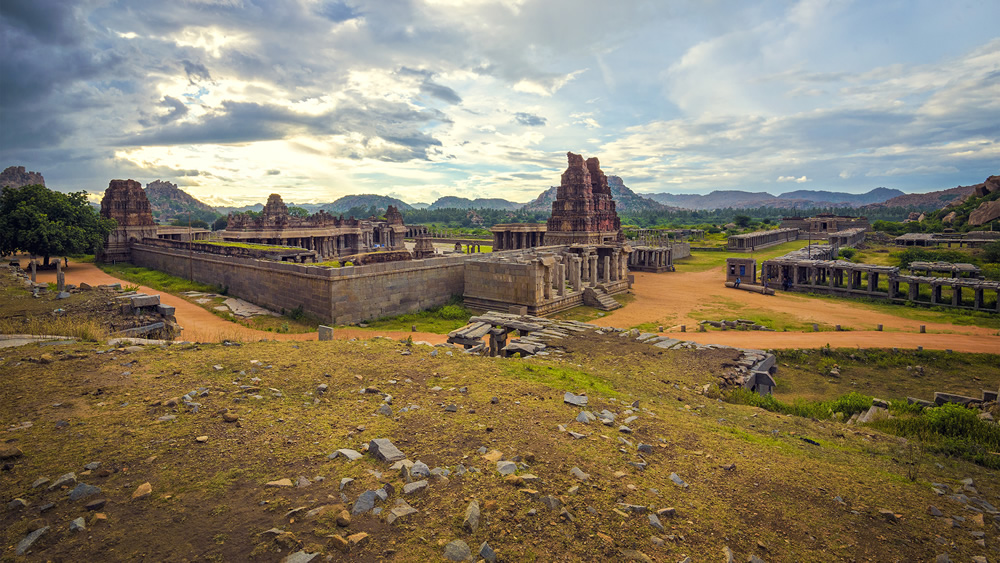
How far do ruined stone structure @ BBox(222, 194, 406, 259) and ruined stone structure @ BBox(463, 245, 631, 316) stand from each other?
105ft

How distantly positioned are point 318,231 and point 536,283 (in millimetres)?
40123

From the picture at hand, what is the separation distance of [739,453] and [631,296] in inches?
1149

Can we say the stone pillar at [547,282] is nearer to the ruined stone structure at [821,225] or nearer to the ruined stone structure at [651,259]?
the ruined stone structure at [651,259]

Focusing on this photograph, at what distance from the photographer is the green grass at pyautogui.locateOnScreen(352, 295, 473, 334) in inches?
928

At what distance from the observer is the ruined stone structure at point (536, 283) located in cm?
2750

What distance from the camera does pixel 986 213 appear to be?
220ft

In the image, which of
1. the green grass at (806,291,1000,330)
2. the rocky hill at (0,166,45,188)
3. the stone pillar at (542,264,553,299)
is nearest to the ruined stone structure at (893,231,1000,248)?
the green grass at (806,291,1000,330)

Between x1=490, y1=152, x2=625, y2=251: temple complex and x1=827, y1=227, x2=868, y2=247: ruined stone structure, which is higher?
x1=490, y1=152, x2=625, y2=251: temple complex

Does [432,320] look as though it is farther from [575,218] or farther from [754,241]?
[754,241]

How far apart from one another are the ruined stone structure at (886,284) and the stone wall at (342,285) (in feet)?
94.7

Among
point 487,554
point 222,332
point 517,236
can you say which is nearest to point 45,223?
point 222,332

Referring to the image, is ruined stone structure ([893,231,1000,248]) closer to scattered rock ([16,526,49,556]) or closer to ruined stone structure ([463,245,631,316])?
ruined stone structure ([463,245,631,316])

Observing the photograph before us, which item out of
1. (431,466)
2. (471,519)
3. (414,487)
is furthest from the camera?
(431,466)

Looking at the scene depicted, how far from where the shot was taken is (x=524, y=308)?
88.3ft
